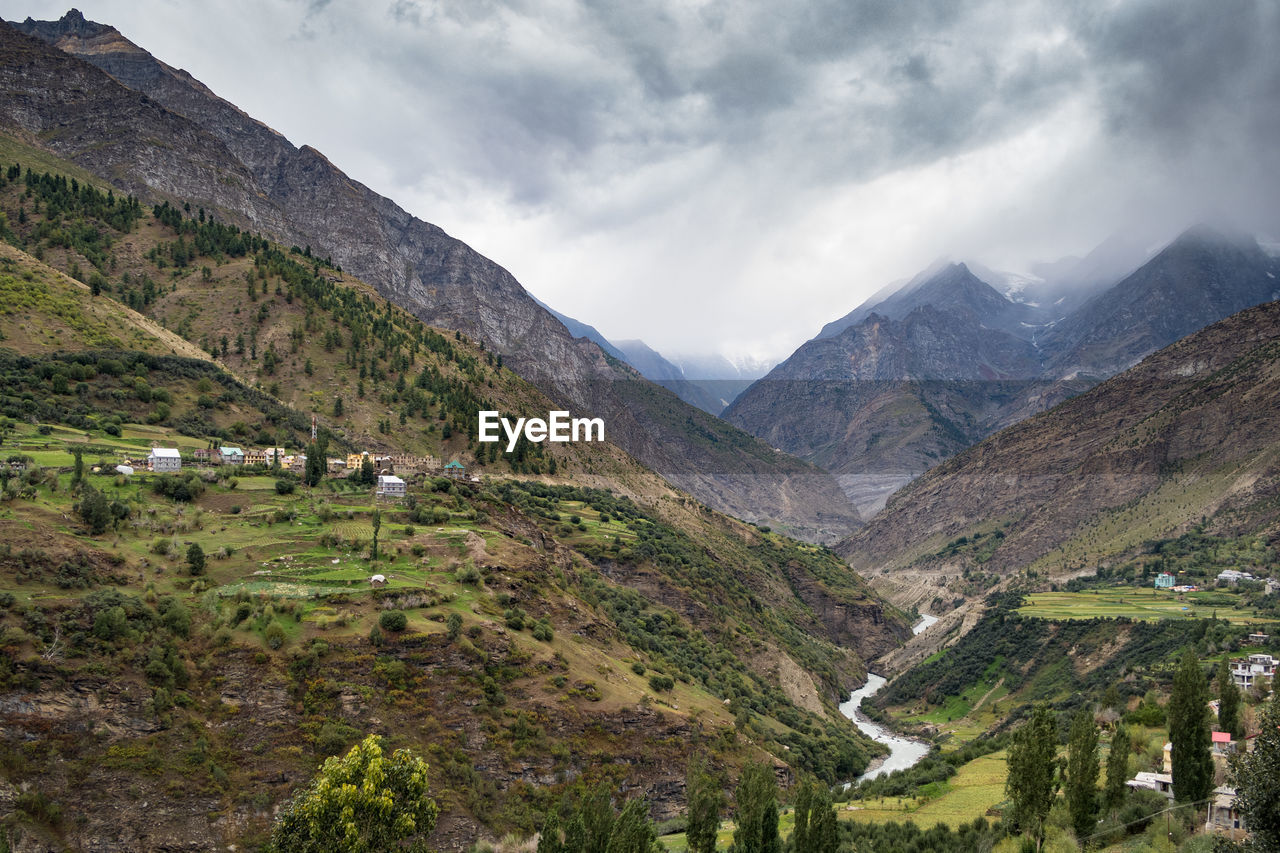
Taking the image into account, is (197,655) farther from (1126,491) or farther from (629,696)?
(1126,491)

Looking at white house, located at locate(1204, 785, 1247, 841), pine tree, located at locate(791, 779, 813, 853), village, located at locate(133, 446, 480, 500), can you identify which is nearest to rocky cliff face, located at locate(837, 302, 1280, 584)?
white house, located at locate(1204, 785, 1247, 841)

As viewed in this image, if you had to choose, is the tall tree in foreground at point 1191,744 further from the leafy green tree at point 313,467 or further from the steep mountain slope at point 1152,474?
the steep mountain slope at point 1152,474

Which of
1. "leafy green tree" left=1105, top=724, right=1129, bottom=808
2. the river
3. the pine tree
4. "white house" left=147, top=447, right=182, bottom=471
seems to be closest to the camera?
"leafy green tree" left=1105, top=724, right=1129, bottom=808

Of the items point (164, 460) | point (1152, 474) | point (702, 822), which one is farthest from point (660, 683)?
point (1152, 474)

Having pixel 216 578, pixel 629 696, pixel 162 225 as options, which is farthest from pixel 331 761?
pixel 162 225

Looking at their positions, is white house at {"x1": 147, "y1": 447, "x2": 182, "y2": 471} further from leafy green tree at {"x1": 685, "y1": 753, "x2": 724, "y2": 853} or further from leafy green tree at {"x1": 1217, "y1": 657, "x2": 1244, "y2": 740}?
leafy green tree at {"x1": 1217, "y1": 657, "x2": 1244, "y2": 740}

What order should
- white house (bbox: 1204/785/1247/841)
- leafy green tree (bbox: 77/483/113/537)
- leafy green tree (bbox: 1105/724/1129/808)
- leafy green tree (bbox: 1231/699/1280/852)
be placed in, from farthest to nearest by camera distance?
leafy green tree (bbox: 77/483/113/537), leafy green tree (bbox: 1105/724/1129/808), white house (bbox: 1204/785/1247/841), leafy green tree (bbox: 1231/699/1280/852)

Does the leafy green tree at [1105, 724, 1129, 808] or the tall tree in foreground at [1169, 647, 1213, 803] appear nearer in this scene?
the tall tree in foreground at [1169, 647, 1213, 803]
